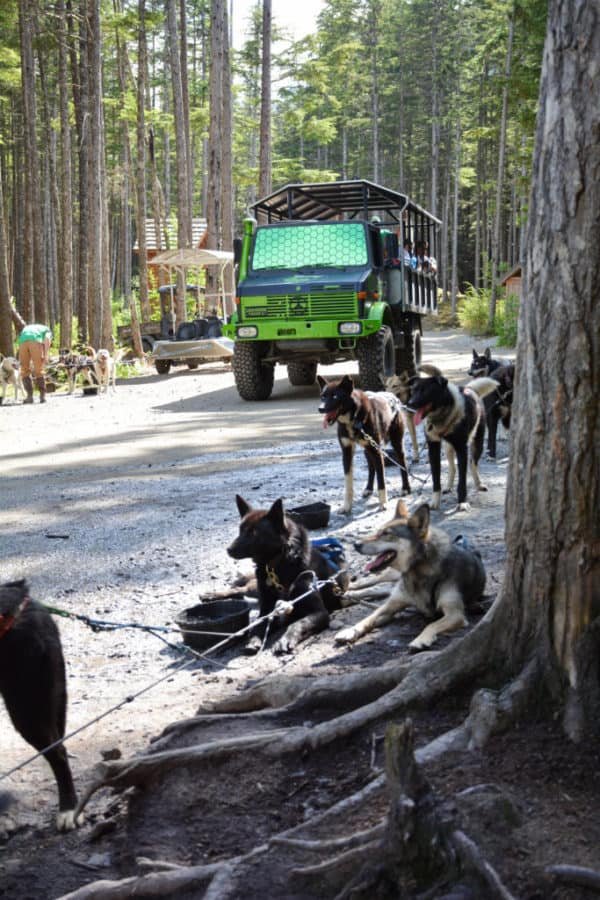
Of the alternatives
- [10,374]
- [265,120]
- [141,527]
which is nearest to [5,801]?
[141,527]

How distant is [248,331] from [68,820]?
13591 millimetres

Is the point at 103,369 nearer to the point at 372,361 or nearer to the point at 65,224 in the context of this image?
the point at 372,361

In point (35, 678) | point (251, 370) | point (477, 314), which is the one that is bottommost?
point (35, 678)

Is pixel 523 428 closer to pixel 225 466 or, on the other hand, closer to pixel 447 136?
pixel 225 466

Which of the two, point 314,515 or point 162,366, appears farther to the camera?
point 162,366

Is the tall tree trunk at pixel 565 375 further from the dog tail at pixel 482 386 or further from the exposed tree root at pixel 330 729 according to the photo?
the dog tail at pixel 482 386

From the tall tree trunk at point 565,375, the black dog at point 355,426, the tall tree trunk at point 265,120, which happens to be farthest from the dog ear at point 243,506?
the tall tree trunk at point 265,120

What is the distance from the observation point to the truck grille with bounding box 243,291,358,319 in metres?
16.5

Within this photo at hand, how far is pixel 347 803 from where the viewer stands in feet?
→ 10.5

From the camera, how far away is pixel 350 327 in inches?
646

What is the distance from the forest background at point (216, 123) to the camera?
1057 inches

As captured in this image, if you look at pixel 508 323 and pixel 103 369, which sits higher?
pixel 508 323

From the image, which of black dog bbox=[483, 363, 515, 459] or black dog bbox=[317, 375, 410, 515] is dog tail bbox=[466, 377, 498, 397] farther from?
black dog bbox=[483, 363, 515, 459]

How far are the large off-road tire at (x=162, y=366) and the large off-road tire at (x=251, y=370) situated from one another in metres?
8.95
